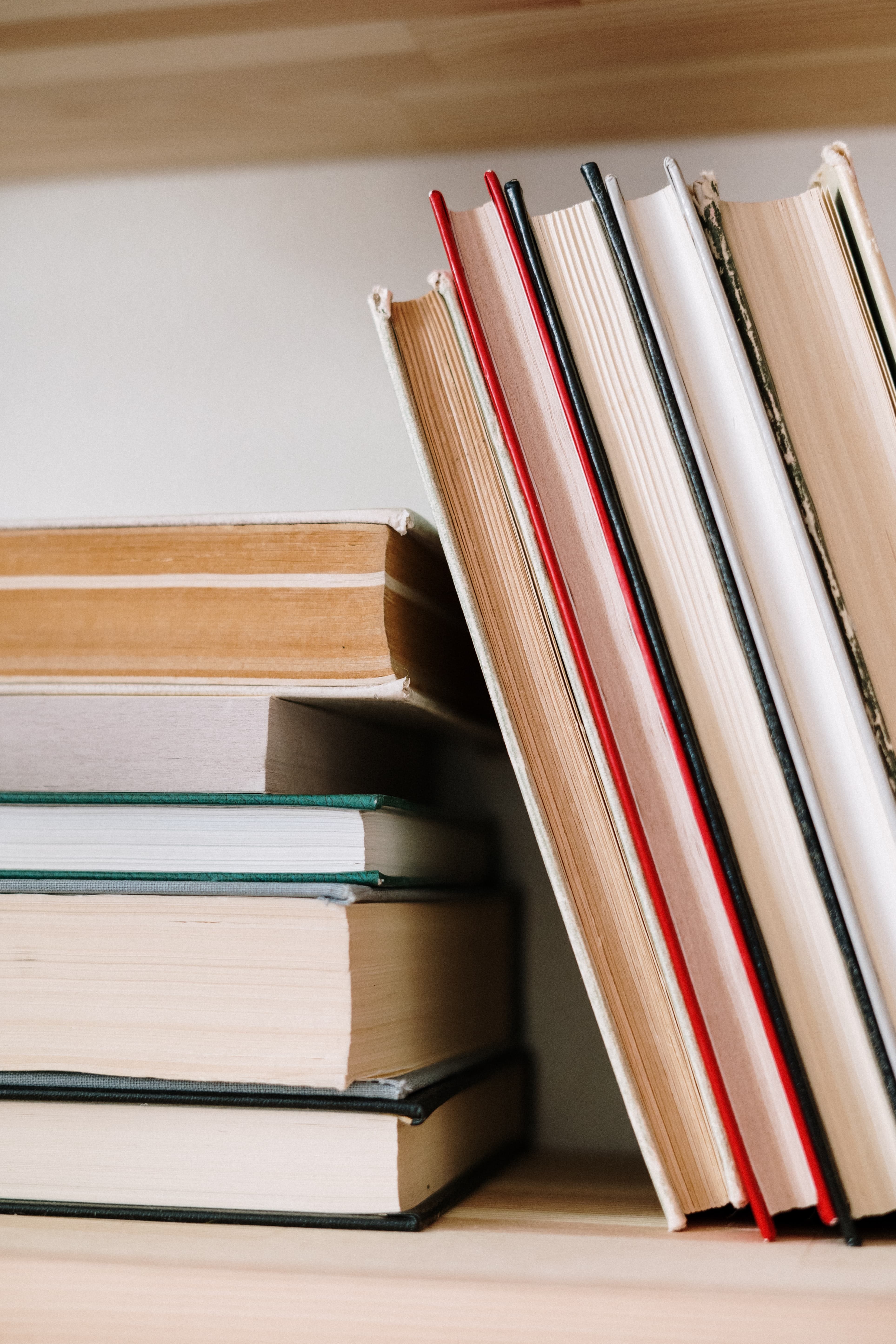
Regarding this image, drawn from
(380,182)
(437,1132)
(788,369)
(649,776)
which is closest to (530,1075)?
(437,1132)

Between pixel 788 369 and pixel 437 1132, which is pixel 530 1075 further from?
pixel 788 369

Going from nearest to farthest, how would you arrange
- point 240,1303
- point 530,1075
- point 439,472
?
point 240,1303 → point 439,472 → point 530,1075

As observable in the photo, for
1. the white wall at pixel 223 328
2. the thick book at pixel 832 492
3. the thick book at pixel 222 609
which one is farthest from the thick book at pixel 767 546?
the white wall at pixel 223 328

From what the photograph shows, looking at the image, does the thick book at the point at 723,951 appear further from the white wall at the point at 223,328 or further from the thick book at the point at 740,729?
the white wall at the point at 223,328

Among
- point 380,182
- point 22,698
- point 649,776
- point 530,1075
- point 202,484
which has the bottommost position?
point 530,1075

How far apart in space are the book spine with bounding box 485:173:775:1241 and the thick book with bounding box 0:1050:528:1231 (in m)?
0.11

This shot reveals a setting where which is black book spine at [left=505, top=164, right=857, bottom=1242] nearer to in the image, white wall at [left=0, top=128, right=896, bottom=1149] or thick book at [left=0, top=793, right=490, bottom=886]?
thick book at [left=0, top=793, right=490, bottom=886]

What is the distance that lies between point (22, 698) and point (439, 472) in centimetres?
21

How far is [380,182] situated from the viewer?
715mm

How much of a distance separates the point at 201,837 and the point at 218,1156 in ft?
0.40

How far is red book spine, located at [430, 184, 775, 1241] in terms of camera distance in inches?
16.0

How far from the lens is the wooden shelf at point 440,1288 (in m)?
0.33

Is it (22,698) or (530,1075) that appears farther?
(530,1075)

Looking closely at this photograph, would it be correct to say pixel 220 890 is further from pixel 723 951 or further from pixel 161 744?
pixel 723 951
